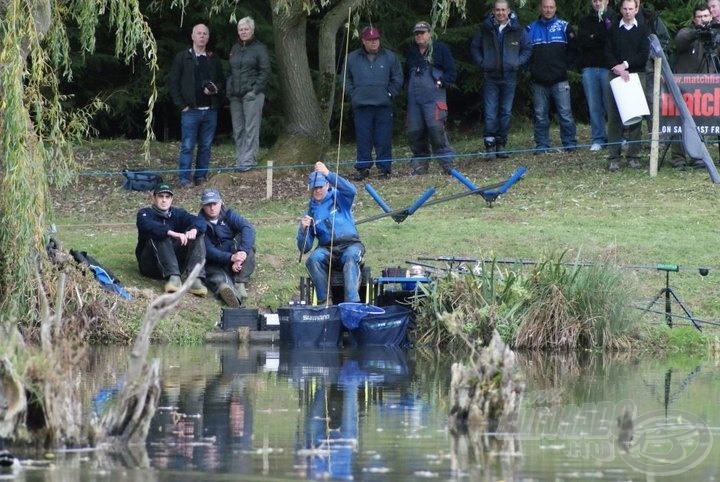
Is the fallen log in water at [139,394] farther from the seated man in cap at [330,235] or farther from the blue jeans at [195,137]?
the blue jeans at [195,137]

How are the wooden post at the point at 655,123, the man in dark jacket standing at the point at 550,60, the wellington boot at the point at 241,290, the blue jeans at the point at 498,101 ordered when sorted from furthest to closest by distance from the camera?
the blue jeans at the point at 498,101
the man in dark jacket standing at the point at 550,60
the wooden post at the point at 655,123
the wellington boot at the point at 241,290

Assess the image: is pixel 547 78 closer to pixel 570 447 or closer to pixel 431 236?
pixel 431 236

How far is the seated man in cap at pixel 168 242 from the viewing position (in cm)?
1850

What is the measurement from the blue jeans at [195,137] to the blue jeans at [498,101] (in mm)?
4095

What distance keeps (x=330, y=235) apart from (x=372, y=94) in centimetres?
736

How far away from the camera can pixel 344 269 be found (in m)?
17.7

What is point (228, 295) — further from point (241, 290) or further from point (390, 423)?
point (390, 423)

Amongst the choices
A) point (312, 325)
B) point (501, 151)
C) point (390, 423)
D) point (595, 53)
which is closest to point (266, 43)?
point (501, 151)

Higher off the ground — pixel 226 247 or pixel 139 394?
pixel 226 247

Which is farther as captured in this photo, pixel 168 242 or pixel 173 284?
pixel 168 242

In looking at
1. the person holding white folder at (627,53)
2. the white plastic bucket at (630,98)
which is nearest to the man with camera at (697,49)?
the person holding white folder at (627,53)

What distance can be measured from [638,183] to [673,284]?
5363 mm

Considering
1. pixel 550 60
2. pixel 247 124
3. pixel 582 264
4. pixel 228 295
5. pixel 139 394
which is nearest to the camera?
pixel 139 394

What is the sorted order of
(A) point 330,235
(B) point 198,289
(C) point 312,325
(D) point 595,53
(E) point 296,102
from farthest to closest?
(E) point 296,102 < (D) point 595,53 < (B) point 198,289 < (A) point 330,235 < (C) point 312,325
